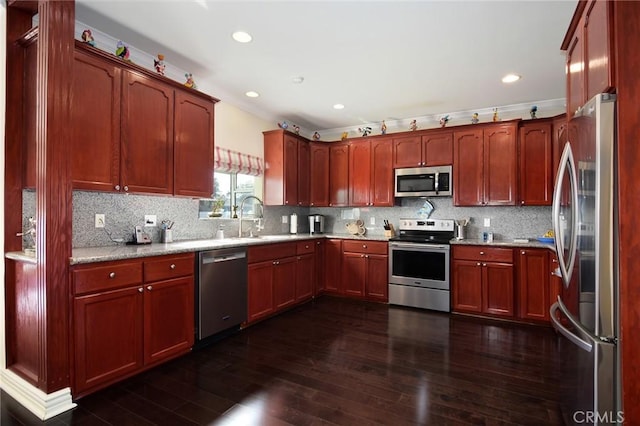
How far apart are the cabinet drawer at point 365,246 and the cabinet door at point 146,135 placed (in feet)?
8.64

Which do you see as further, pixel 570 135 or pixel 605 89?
pixel 570 135

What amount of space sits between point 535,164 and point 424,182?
132cm

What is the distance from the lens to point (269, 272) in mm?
3775

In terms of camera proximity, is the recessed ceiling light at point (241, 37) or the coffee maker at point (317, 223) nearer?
the recessed ceiling light at point (241, 37)

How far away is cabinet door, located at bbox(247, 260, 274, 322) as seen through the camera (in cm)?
349

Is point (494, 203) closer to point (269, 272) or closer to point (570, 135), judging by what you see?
point (570, 135)

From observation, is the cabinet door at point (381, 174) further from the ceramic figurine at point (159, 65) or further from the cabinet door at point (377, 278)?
the ceramic figurine at point (159, 65)

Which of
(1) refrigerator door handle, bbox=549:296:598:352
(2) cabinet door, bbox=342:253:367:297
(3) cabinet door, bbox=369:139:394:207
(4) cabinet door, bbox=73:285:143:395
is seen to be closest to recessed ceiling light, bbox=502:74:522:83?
(3) cabinet door, bbox=369:139:394:207

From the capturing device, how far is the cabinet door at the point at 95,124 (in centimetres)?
229

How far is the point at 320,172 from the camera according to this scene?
209 inches

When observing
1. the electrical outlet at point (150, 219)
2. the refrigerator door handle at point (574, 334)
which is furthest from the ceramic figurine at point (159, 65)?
the refrigerator door handle at point (574, 334)

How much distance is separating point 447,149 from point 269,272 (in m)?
2.88

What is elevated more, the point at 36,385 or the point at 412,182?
the point at 412,182

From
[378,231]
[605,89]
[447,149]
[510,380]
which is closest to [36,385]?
[510,380]
